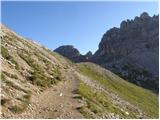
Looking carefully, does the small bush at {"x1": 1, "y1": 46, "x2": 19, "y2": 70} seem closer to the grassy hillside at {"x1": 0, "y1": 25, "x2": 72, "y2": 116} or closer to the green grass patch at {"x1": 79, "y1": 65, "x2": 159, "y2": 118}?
the grassy hillside at {"x1": 0, "y1": 25, "x2": 72, "y2": 116}

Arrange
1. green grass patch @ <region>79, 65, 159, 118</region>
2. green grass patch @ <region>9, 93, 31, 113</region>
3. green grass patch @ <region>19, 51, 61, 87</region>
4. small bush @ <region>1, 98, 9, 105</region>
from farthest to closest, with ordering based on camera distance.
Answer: green grass patch @ <region>79, 65, 159, 118</region>
green grass patch @ <region>19, 51, 61, 87</region>
small bush @ <region>1, 98, 9, 105</region>
green grass patch @ <region>9, 93, 31, 113</region>

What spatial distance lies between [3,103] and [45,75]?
15121 mm

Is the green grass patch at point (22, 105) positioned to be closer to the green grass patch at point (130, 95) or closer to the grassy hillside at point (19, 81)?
the grassy hillside at point (19, 81)

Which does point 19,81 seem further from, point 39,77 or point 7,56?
point 7,56

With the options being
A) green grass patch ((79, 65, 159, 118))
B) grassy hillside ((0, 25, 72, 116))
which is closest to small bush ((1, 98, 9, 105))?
grassy hillside ((0, 25, 72, 116))

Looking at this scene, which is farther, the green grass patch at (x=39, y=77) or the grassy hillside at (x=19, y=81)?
the green grass patch at (x=39, y=77)

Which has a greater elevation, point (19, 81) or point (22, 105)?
point (19, 81)

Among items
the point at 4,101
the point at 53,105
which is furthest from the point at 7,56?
the point at 4,101

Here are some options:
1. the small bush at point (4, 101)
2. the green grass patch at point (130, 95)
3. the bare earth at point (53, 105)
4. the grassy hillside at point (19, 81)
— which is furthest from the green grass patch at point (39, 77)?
the green grass patch at point (130, 95)

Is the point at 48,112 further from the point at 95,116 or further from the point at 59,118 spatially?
the point at 95,116

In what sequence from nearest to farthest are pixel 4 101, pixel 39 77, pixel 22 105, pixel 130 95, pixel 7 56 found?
1. pixel 4 101
2. pixel 22 105
3. pixel 39 77
4. pixel 7 56
5. pixel 130 95

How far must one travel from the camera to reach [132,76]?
195500mm

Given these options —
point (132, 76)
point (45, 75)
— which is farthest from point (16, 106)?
point (132, 76)

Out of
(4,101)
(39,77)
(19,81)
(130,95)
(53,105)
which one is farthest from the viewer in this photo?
(130,95)
